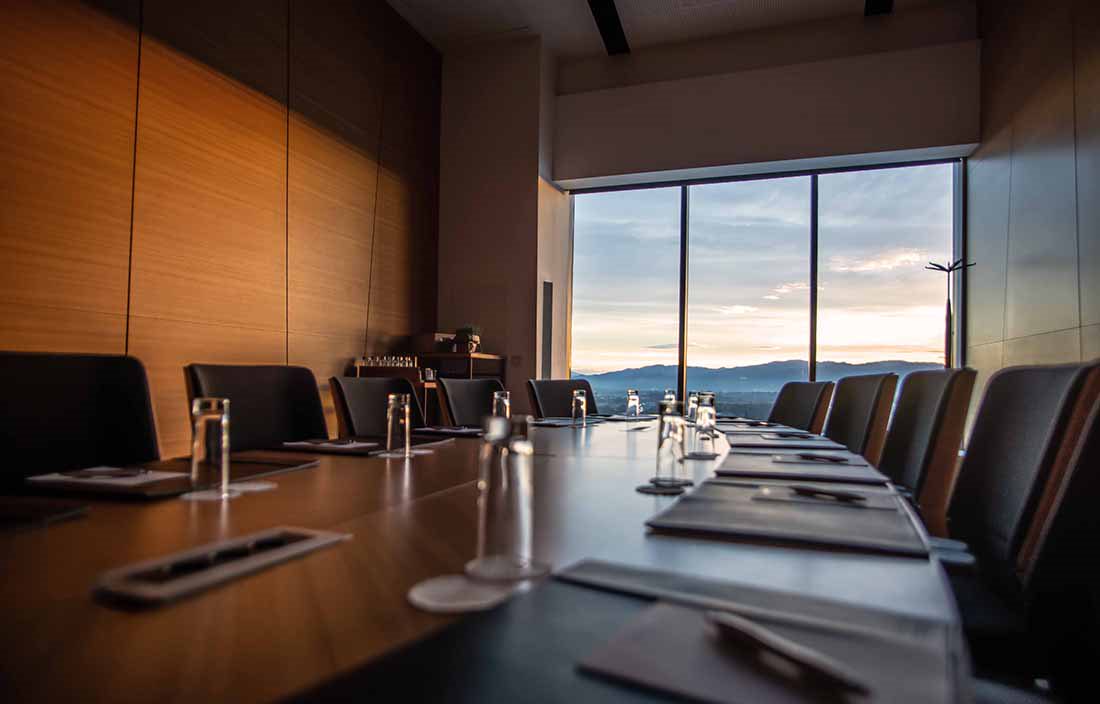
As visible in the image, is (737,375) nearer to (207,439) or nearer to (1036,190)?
(1036,190)

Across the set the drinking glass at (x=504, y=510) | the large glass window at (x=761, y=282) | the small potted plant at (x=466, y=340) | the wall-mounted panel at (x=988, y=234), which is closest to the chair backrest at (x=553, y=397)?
the small potted plant at (x=466, y=340)

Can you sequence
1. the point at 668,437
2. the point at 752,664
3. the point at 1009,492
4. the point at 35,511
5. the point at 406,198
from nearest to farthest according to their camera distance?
the point at 752,664 < the point at 35,511 < the point at 1009,492 < the point at 668,437 < the point at 406,198

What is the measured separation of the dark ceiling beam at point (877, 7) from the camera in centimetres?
618

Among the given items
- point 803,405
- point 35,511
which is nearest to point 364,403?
point 35,511

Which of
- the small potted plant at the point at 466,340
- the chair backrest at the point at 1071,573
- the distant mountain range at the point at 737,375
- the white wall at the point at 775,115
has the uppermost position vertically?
the white wall at the point at 775,115

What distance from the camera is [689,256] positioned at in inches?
285

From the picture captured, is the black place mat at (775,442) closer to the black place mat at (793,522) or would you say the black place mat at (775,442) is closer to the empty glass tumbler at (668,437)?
the empty glass tumbler at (668,437)

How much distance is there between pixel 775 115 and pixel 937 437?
536 cm

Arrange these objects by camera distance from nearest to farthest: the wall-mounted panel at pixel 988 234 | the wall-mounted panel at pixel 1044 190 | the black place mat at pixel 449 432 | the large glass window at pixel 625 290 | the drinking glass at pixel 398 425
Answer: the drinking glass at pixel 398 425 → the black place mat at pixel 449 432 → the wall-mounted panel at pixel 1044 190 → the wall-mounted panel at pixel 988 234 → the large glass window at pixel 625 290

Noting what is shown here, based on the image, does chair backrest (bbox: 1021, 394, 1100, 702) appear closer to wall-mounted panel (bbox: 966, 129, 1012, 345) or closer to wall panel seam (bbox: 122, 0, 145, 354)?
wall panel seam (bbox: 122, 0, 145, 354)

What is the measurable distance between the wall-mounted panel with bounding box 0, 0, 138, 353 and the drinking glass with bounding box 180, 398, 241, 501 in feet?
8.67

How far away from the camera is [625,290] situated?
7.78 meters

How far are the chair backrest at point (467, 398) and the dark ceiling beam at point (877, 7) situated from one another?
5.38 m

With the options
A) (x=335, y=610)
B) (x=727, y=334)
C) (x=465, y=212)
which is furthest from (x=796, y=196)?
(x=335, y=610)
